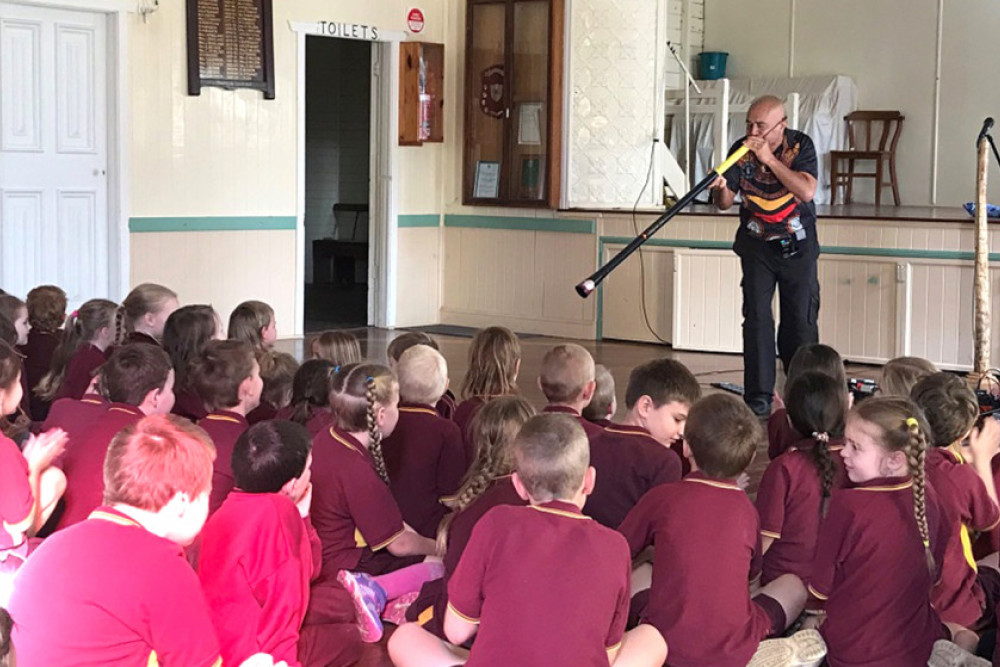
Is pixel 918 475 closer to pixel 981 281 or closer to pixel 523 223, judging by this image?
pixel 981 281

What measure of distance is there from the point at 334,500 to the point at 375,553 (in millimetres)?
245

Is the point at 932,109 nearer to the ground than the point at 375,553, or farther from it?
farther from it

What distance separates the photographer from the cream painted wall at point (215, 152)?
29.2ft

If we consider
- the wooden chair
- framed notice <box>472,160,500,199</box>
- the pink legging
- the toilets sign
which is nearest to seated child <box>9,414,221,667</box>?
the pink legging

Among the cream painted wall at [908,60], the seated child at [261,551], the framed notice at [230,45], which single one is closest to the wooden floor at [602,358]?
the framed notice at [230,45]

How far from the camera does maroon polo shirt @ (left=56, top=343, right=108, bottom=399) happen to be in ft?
15.3

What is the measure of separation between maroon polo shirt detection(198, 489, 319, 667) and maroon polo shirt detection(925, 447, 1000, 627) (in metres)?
1.52

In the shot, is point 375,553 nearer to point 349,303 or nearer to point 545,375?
point 545,375

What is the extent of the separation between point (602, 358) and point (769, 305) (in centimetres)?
243

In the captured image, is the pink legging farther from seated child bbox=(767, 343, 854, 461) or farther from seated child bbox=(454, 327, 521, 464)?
seated child bbox=(767, 343, 854, 461)

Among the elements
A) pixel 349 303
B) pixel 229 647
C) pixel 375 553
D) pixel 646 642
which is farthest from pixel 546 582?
pixel 349 303

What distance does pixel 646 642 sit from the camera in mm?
2854

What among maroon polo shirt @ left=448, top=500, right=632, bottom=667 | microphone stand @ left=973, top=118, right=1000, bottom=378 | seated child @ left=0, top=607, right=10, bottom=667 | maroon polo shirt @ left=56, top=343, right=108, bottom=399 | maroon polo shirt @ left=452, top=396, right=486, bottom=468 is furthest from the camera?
microphone stand @ left=973, top=118, right=1000, bottom=378

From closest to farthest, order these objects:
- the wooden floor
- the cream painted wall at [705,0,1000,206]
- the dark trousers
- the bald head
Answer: the bald head, the dark trousers, the wooden floor, the cream painted wall at [705,0,1000,206]
